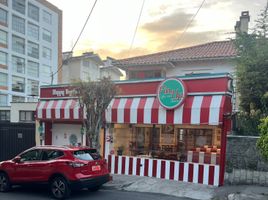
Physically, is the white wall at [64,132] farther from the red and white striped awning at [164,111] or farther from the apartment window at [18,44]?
the apartment window at [18,44]

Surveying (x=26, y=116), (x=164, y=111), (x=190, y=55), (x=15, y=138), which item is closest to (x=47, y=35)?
(x=26, y=116)

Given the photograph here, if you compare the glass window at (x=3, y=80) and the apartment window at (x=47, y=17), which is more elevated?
the apartment window at (x=47, y=17)

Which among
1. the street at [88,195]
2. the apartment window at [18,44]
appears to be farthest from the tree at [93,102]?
the apartment window at [18,44]

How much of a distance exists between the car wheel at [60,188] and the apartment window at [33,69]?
44366 mm

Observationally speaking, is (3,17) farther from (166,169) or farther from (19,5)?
(166,169)

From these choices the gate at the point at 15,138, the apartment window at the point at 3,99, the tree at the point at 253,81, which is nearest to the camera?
the tree at the point at 253,81

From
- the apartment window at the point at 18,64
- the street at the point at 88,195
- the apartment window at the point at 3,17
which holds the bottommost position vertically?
the street at the point at 88,195

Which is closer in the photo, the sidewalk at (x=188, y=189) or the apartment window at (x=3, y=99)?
the sidewalk at (x=188, y=189)

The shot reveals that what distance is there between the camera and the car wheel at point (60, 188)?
9.09 metres

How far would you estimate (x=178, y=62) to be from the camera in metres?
16.3

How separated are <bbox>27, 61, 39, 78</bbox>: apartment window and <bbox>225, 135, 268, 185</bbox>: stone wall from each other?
45.6 m

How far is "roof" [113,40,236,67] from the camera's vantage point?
15.6 meters

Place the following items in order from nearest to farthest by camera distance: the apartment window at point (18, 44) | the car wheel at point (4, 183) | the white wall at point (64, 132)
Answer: the car wheel at point (4, 183) → the white wall at point (64, 132) → the apartment window at point (18, 44)

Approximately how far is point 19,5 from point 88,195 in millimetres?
46853
